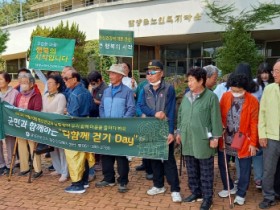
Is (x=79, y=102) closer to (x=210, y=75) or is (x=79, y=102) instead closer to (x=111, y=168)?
(x=111, y=168)

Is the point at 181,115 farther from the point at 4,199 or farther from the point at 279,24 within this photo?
the point at 279,24

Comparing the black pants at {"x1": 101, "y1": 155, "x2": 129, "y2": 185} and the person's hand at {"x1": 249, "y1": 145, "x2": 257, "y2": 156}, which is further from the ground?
the person's hand at {"x1": 249, "y1": 145, "x2": 257, "y2": 156}

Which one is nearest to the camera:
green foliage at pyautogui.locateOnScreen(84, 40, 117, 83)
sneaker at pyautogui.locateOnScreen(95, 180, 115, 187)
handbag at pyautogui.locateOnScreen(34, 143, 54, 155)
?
sneaker at pyautogui.locateOnScreen(95, 180, 115, 187)

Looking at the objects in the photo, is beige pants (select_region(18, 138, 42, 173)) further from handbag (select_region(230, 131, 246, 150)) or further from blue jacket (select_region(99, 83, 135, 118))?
handbag (select_region(230, 131, 246, 150))

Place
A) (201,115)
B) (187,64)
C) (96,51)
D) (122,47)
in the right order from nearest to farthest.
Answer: (201,115)
(122,47)
(96,51)
(187,64)

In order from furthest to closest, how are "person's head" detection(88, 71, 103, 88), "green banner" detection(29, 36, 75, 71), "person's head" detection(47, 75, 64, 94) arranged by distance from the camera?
"green banner" detection(29, 36, 75, 71) < "person's head" detection(88, 71, 103, 88) < "person's head" detection(47, 75, 64, 94)

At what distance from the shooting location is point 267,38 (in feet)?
61.6

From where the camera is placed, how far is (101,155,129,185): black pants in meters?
5.13

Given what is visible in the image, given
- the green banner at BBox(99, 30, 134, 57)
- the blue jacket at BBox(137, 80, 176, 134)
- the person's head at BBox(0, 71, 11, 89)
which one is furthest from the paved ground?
the green banner at BBox(99, 30, 134, 57)

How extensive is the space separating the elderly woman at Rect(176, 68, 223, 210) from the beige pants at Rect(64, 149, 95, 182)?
5.19 feet

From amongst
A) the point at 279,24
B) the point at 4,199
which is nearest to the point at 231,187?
the point at 4,199

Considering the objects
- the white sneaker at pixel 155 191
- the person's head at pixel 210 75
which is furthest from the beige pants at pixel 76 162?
the person's head at pixel 210 75

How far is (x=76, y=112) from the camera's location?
5.16 metres

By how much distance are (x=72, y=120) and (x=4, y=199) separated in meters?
1.48
